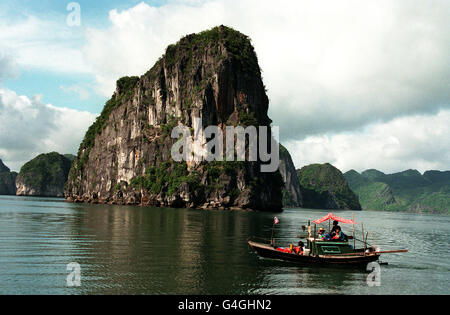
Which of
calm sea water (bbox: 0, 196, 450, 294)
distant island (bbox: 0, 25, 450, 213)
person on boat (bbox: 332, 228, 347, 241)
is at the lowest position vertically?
calm sea water (bbox: 0, 196, 450, 294)

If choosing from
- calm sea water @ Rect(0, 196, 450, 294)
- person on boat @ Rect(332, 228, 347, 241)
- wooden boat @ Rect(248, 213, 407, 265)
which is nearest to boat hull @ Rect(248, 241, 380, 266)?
wooden boat @ Rect(248, 213, 407, 265)

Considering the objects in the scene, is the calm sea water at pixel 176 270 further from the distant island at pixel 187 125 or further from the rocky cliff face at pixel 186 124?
the rocky cliff face at pixel 186 124

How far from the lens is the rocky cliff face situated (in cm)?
9350

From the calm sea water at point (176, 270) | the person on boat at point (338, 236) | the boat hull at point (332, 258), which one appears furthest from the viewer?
the person on boat at point (338, 236)

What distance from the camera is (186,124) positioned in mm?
101000

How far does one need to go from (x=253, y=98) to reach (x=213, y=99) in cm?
1298

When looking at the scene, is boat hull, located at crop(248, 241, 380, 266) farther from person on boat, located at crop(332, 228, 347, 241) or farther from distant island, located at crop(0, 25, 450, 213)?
distant island, located at crop(0, 25, 450, 213)

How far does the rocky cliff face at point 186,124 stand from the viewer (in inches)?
3681

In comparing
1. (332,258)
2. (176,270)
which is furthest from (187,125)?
(176,270)

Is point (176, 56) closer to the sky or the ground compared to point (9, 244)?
closer to the sky

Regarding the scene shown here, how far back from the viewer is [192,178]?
93250mm

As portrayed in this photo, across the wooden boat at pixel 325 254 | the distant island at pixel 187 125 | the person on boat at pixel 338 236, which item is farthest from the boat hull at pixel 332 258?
the distant island at pixel 187 125
